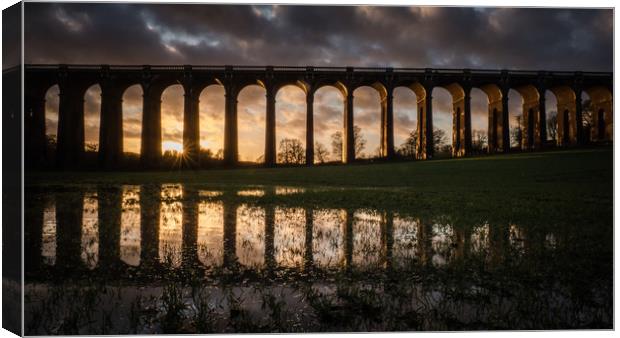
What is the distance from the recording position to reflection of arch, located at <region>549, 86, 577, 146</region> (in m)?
11.4

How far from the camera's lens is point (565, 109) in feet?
47.3

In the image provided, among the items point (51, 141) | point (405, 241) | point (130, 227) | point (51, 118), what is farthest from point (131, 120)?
point (405, 241)

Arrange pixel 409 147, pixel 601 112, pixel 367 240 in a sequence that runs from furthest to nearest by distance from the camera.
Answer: pixel 409 147
pixel 601 112
pixel 367 240

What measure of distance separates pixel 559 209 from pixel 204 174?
11185 mm

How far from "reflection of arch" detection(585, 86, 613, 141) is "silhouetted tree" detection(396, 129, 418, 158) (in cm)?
694

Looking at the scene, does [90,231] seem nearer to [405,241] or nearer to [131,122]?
[131,122]

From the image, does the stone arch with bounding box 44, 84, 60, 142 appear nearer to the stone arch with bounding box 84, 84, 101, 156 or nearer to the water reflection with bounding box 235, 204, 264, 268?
the stone arch with bounding box 84, 84, 101, 156

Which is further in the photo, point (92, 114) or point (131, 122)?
point (131, 122)

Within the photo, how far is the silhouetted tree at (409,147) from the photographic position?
17.5m

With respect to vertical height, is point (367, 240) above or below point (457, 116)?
below

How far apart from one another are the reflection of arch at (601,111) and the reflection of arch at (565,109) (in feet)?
1.68

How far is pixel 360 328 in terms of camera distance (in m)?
6.14

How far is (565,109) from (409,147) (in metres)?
7.44

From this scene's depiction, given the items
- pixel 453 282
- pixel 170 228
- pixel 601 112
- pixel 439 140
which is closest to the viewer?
pixel 453 282
